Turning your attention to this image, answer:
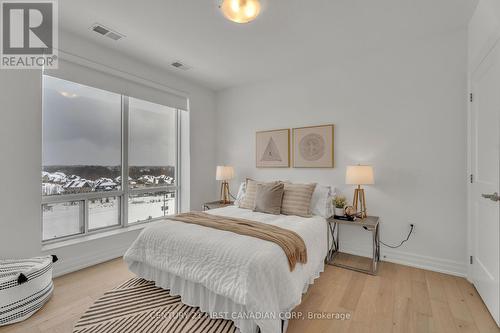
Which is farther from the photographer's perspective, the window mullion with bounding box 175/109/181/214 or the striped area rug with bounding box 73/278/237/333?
the window mullion with bounding box 175/109/181/214

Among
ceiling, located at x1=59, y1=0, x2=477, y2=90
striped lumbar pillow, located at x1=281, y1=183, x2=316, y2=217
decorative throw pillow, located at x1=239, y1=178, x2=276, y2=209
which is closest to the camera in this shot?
ceiling, located at x1=59, y1=0, x2=477, y2=90

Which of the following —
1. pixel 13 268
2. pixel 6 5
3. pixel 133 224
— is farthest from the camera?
pixel 133 224

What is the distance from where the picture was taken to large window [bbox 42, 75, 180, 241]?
2733 millimetres

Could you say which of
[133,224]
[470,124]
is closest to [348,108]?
[470,124]

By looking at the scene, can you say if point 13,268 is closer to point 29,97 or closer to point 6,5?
point 29,97

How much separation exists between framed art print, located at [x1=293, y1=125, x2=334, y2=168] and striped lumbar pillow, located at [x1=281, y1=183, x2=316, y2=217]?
1.91 feet

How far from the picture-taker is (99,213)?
3.16 metres

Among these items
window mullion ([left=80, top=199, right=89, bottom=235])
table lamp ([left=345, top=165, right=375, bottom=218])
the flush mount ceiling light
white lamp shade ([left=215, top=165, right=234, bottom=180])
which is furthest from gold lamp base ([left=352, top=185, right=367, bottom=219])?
Answer: window mullion ([left=80, top=199, right=89, bottom=235])

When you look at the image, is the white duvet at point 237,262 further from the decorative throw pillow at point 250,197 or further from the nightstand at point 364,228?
the decorative throw pillow at point 250,197

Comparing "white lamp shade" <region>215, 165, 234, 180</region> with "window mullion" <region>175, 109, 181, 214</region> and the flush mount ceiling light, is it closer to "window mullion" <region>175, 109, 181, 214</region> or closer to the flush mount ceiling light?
"window mullion" <region>175, 109, 181, 214</region>

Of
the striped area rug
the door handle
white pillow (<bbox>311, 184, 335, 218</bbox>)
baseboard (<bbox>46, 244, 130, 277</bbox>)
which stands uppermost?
the door handle

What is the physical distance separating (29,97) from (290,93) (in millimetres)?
3275

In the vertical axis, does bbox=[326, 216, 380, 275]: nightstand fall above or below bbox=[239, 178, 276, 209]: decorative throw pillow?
below

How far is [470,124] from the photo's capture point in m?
2.40
